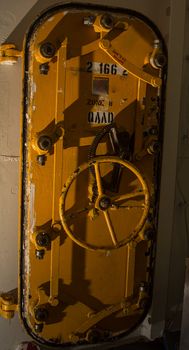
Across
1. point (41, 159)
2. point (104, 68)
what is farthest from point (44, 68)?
point (41, 159)

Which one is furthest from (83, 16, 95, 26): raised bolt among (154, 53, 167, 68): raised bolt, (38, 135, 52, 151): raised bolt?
(38, 135, 52, 151): raised bolt

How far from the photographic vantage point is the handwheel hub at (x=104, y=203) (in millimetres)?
1521

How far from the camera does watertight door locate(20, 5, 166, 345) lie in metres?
1.52

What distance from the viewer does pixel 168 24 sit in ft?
5.75

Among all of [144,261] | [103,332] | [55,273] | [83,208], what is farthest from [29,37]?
[103,332]

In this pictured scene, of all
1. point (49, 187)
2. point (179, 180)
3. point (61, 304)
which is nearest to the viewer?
point (49, 187)

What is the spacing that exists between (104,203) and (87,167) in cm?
18

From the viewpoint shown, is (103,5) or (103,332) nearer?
(103,5)

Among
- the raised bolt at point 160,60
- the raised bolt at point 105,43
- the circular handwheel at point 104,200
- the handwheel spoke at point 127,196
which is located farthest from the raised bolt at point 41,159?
the raised bolt at point 160,60

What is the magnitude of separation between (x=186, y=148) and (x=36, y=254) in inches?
38.9

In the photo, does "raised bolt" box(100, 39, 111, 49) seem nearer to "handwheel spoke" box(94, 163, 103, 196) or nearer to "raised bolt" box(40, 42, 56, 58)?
"raised bolt" box(40, 42, 56, 58)

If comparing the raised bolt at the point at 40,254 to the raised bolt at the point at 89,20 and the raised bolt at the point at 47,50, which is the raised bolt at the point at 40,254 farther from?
the raised bolt at the point at 89,20

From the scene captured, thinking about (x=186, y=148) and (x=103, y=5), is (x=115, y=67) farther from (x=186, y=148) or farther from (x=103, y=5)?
(x=186, y=148)

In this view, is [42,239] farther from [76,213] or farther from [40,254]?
[76,213]
